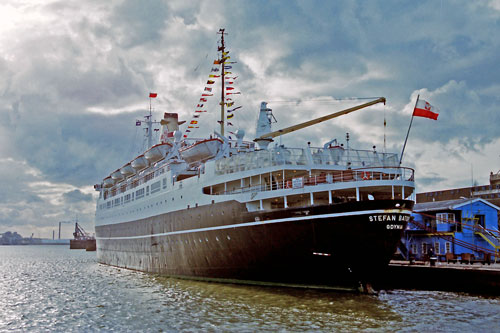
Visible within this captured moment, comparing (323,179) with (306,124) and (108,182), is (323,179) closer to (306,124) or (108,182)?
(306,124)

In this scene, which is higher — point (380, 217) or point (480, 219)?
point (380, 217)

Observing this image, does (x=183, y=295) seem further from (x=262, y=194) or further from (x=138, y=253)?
(x=138, y=253)

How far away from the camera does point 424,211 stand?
1581 inches

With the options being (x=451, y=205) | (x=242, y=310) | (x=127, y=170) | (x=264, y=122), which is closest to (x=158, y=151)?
(x=127, y=170)

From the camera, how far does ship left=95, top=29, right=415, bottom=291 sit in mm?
22984

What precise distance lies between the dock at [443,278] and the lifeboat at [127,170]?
31.2m

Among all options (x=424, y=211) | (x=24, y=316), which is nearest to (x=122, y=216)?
(x=24, y=316)

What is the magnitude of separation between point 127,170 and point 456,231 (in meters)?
33.9

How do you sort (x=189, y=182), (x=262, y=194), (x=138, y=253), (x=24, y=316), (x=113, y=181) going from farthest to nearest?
(x=113, y=181) → (x=138, y=253) → (x=189, y=182) → (x=262, y=194) → (x=24, y=316)

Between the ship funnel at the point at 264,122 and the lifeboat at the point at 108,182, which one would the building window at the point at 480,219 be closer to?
the ship funnel at the point at 264,122

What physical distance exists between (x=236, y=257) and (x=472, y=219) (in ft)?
72.1

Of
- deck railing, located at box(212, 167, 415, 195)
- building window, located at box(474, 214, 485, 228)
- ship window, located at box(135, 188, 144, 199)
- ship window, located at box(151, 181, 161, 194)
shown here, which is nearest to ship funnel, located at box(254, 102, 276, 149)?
deck railing, located at box(212, 167, 415, 195)

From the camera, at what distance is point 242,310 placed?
21.3 metres

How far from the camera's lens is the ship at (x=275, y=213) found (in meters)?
23.0
